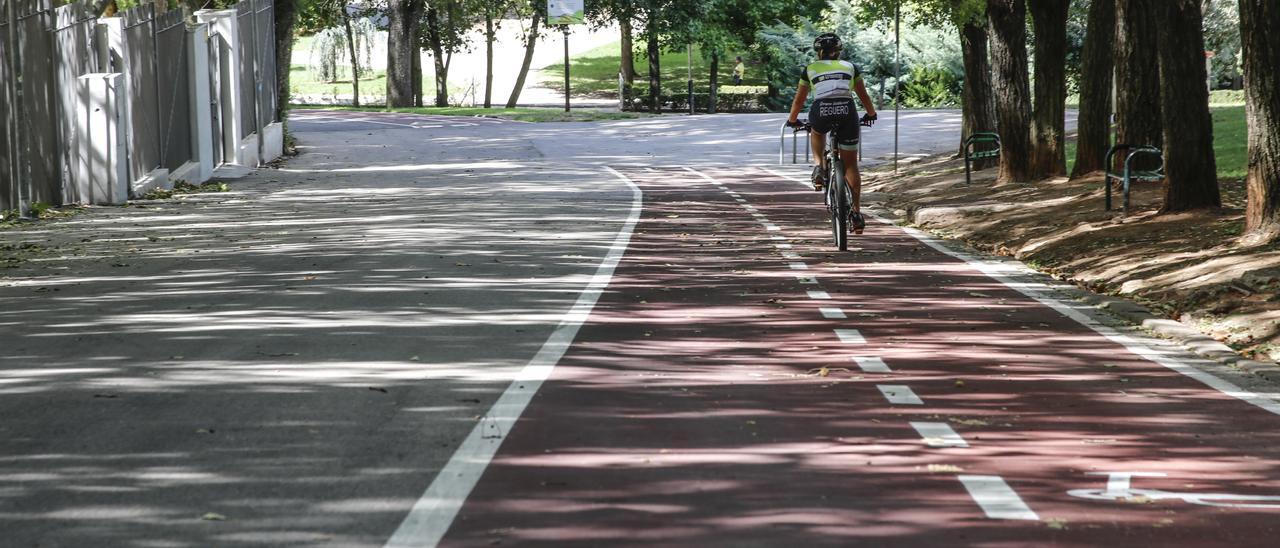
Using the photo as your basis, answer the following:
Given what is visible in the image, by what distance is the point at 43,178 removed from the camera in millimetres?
20484

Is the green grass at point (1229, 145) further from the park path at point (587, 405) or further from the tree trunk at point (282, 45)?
the tree trunk at point (282, 45)

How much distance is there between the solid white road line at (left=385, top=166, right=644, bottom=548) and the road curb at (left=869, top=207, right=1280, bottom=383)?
358 cm

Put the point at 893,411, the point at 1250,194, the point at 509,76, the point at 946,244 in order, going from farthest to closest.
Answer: the point at 509,76, the point at 946,244, the point at 1250,194, the point at 893,411

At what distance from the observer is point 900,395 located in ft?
26.3

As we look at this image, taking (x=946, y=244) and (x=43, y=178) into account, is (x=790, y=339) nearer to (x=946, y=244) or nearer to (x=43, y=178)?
(x=946, y=244)

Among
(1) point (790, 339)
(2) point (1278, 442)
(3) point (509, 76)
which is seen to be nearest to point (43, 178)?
(1) point (790, 339)

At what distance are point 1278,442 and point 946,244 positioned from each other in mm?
9771

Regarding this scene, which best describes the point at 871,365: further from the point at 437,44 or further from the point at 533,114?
the point at 437,44

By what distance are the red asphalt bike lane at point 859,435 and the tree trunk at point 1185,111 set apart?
4473mm

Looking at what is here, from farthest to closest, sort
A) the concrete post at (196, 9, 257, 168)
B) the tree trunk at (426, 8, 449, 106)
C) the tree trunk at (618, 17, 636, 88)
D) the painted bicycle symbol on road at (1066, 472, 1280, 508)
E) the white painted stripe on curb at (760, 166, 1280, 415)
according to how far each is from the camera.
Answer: the tree trunk at (426, 8, 449, 106)
the tree trunk at (618, 17, 636, 88)
the concrete post at (196, 9, 257, 168)
the white painted stripe on curb at (760, 166, 1280, 415)
the painted bicycle symbol on road at (1066, 472, 1280, 508)

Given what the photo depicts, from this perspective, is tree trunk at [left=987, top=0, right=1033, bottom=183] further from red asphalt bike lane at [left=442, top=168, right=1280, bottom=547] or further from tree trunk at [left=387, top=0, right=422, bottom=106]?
tree trunk at [left=387, top=0, right=422, bottom=106]

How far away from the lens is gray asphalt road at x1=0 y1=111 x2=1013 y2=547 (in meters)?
5.76

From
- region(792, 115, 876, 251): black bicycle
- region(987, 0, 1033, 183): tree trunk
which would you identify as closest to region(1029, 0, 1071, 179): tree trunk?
region(987, 0, 1033, 183): tree trunk

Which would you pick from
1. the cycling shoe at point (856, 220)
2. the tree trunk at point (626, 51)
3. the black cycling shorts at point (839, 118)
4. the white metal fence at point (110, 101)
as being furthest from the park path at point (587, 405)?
the tree trunk at point (626, 51)
